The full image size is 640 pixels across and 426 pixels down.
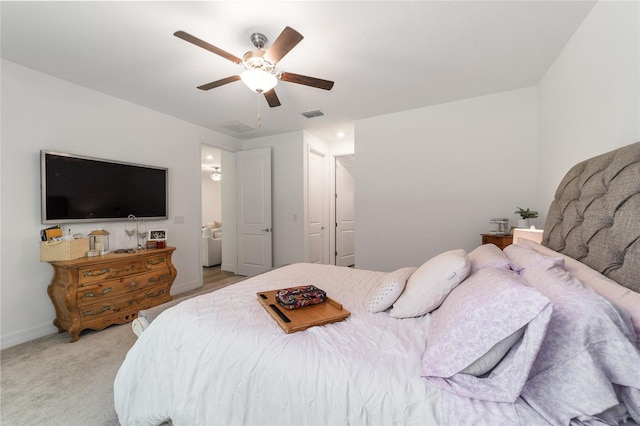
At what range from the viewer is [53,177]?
251 cm

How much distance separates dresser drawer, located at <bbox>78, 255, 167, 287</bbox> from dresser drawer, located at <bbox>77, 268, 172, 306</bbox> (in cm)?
5

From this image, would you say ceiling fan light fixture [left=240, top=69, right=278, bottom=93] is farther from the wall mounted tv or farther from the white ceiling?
the wall mounted tv

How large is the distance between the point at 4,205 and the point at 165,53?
204 centimetres

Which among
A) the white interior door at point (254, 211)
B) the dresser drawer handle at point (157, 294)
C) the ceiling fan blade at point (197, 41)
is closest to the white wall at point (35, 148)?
the dresser drawer handle at point (157, 294)

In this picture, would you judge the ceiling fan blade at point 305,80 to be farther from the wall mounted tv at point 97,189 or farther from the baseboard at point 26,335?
the baseboard at point 26,335

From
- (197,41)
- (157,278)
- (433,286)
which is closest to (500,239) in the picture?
(433,286)

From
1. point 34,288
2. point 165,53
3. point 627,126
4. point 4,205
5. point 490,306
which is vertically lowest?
point 34,288

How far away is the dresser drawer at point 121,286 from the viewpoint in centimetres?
239

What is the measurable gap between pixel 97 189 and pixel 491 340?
3777 mm

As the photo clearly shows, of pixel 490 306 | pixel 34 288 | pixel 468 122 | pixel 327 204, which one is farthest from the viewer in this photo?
pixel 327 204

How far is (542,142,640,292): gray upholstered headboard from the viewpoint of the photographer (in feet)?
3.11

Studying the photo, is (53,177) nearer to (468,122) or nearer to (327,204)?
(327,204)

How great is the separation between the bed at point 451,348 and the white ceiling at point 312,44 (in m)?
1.26

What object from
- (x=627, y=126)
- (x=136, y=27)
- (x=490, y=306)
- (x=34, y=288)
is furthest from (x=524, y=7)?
(x=34, y=288)
